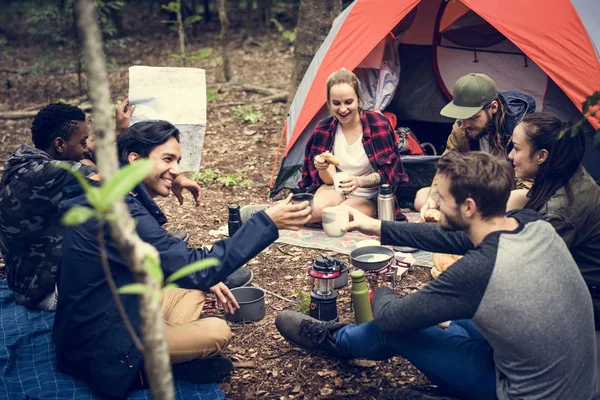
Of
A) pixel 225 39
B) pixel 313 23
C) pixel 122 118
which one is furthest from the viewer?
pixel 225 39

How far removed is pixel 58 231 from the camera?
12.1 ft

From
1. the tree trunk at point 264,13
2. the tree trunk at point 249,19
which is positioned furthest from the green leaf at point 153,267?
the tree trunk at point 264,13

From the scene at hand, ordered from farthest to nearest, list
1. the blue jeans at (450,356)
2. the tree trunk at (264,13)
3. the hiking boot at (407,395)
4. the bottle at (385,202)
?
the tree trunk at (264,13) < the bottle at (385,202) < the hiking boot at (407,395) < the blue jeans at (450,356)

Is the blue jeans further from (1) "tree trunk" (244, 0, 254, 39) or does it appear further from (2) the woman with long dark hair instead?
(1) "tree trunk" (244, 0, 254, 39)

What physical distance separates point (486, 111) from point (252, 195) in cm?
233

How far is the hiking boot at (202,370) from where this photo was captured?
3.22 metres

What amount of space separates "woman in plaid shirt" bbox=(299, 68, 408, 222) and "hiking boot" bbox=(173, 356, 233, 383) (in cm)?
188

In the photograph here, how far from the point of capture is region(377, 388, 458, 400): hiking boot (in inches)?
112

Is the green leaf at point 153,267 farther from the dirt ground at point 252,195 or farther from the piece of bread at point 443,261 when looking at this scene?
the piece of bread at point 443,261

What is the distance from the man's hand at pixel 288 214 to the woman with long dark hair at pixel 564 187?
1223 mm

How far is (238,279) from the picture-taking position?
4.03 m

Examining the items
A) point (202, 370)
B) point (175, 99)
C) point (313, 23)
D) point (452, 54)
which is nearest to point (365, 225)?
point (202, 370)

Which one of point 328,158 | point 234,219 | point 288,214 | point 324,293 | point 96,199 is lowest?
point 324,293

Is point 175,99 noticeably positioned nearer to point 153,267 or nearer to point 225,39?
point 153,267
